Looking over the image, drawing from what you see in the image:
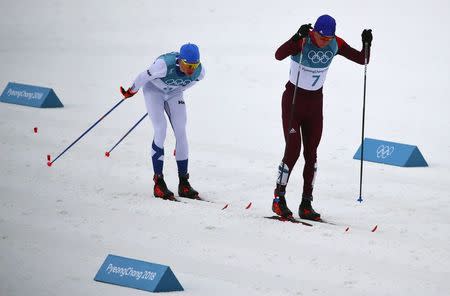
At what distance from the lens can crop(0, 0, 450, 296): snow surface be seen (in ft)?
22.5

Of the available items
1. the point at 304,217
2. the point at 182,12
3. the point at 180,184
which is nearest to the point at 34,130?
the point at 180,184

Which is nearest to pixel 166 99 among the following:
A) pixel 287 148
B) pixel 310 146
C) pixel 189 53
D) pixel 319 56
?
pixel 189 53

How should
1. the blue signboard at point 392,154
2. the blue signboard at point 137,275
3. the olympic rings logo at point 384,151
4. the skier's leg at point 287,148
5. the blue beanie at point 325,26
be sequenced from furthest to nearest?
the olympic rings logo at point 384,151
the blue signboard at point 392,154
the skier's leg at point 287,148
the blue beanie at point 325,26
the blue signboard at point 137,275

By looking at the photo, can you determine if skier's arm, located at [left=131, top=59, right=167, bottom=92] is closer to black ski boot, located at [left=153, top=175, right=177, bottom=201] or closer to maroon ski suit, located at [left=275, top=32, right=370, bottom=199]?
black ski boot, located at [left=153, top=175, right=177, bottom=201]

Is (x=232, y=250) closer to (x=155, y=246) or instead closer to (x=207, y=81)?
(x=155, y=246)

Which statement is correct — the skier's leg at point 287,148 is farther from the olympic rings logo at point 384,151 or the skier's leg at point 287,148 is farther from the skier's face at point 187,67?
the olympic rings logo at point 384,151

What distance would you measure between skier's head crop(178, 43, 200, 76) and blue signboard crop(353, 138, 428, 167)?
274cm

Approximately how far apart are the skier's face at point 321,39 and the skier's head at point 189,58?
1.15 m

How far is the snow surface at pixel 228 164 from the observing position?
22.5ft

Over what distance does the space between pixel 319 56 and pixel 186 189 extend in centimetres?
193

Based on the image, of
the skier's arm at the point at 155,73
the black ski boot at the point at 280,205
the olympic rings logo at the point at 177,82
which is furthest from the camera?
the olympic rings logo at the point at 177,82

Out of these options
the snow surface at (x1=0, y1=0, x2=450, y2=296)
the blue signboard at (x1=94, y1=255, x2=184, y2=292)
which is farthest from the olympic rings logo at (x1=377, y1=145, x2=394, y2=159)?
the blue signboard at (x1=94, y1=255, x2=184, y2=292)

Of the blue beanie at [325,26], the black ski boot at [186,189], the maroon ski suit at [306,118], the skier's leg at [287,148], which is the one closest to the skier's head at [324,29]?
the blue beanie at [325,26]

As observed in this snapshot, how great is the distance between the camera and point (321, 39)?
25.1ft
